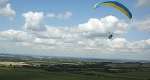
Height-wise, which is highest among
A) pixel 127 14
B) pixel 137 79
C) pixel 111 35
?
pixel 127 14

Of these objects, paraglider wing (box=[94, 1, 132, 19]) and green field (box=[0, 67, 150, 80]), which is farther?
green field (box=[0, 67, 150, 80])

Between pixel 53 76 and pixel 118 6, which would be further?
pixel 53 76

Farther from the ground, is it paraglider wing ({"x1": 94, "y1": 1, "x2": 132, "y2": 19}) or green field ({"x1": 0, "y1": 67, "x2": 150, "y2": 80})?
paraglider wing ({"x1": 94, "y1": 1, "x2": 132, "y2": 19})

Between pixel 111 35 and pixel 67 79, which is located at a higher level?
pixel 111 35

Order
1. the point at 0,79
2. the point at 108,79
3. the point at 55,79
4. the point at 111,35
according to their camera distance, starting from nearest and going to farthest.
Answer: the point at 111,35
the point at 0,79
the point at 55,79
the point at 108,79

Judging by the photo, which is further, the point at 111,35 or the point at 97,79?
the point at 97,79

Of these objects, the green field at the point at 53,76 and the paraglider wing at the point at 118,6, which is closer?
the paraglider wing at the point at 118,6

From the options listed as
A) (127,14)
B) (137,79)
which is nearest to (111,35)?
(127,14)

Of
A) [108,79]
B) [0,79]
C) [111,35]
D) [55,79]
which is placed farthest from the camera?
[108,79]

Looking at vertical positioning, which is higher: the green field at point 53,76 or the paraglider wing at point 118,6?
the paraglider wing at point 118,6

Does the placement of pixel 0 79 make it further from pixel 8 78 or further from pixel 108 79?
pixel 108 79

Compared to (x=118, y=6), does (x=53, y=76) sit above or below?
below
